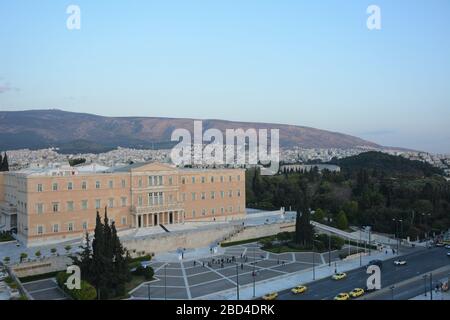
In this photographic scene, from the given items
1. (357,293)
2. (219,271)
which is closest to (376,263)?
(357,293)

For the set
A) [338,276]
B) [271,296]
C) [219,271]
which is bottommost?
[219,271]

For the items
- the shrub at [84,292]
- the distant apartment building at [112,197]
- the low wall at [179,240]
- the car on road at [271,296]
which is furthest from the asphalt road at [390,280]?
the distant apartment building at [112,197]

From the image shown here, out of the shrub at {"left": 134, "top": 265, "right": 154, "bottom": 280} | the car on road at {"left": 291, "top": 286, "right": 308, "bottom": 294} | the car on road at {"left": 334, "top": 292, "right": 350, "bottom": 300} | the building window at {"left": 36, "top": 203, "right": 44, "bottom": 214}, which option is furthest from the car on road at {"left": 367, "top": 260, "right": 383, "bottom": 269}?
the building window at {"left": 36, "top": 203, "right": 44, "bottom": 214}

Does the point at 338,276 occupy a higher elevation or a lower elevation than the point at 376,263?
higher

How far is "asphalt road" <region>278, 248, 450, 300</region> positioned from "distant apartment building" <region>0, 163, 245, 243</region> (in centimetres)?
1900

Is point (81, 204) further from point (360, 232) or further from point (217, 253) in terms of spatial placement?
point (360, 232)

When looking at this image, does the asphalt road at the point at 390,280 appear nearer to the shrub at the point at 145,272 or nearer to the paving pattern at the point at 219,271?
the paving pattern at the point at 219,271

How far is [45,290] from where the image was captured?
2852 cm

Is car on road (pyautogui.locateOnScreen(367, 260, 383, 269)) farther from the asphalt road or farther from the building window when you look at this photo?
the building window

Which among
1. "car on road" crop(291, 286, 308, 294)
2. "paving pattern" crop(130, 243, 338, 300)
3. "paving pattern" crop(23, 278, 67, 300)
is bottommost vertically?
"paving pattern" crop(130, 243, 338, 300)

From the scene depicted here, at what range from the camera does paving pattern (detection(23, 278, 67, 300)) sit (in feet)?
88.5

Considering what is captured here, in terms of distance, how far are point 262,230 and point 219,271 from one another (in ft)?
42.3

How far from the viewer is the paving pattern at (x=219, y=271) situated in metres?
28.5

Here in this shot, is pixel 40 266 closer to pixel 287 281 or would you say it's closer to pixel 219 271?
pixel 219 271
